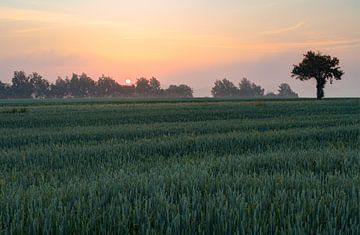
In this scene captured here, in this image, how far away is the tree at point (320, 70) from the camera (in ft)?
259

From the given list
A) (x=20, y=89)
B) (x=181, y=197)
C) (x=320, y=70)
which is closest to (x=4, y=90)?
(x=20, y=89)

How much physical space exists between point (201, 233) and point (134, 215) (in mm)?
866

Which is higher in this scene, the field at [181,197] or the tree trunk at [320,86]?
the tree trunk at [320,86]

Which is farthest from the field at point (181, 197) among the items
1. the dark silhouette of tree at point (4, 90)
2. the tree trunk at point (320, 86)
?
the dark silhouette of tree at point (4, 90)

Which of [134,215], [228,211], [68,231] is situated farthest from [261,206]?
[68,231]

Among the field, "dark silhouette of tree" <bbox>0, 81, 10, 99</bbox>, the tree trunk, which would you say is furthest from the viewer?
"dark silhouette of tree" <bbox>0, 81, 10, 99</bbox>

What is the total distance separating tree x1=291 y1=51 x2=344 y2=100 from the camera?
78.8m

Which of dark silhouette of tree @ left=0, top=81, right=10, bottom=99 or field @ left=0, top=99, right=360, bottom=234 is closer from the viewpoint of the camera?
field @ left=0, top=99, right=360, bottom=234

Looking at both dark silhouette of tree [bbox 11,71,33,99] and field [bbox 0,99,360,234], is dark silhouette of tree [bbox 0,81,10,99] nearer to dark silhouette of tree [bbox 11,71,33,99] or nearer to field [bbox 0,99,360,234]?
dark silhouette of tree [bbox 11,71,33,99]

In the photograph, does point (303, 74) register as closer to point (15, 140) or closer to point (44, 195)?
point (15, 140)

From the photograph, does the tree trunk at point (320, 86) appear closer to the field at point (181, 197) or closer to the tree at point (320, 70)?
the tree at point (320, 70)

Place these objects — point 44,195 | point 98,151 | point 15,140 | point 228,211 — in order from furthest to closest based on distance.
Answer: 1. point 15,140
2. point 98,151
3. point 44,195
4. point 228,211

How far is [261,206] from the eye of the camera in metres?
5.40

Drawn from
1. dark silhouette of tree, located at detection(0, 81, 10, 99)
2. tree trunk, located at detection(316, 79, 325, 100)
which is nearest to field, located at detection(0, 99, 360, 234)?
tree trunk, located at detection(316, 79, 325, 100)
